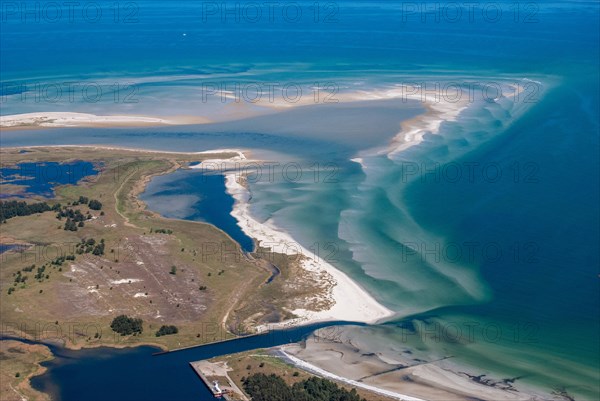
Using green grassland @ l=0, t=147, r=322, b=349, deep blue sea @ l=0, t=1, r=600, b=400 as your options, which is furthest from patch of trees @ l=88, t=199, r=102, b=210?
deep blue sea @ l=0, t=1, r=600, b=400

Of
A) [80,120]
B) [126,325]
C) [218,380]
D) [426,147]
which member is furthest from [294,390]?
[80,120]

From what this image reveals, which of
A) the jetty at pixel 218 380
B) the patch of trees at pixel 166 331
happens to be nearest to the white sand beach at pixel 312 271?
the patch of trees at pixel 166 331

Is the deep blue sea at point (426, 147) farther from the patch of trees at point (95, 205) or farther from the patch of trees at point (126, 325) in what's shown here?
the patch of trees at point (126, 325)

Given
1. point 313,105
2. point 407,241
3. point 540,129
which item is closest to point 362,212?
point 407,241

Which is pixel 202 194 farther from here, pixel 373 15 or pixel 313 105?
pixel 373 15

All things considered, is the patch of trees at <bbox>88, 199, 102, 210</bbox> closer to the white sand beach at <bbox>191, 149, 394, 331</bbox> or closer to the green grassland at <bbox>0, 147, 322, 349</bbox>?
the green grassland at <bbox>0, 147, 322, 349</bbox>

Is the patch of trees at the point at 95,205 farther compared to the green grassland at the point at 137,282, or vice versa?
the patch of trees at the point at 95,205

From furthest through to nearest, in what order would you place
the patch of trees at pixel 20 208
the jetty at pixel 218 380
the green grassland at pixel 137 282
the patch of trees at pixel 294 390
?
1. the patch of trees at pixel 20 208
2. the green grassland at pixel 137 282
3. the jetty at pixel 218 380
4. the patch of trees at pixel 294 390
